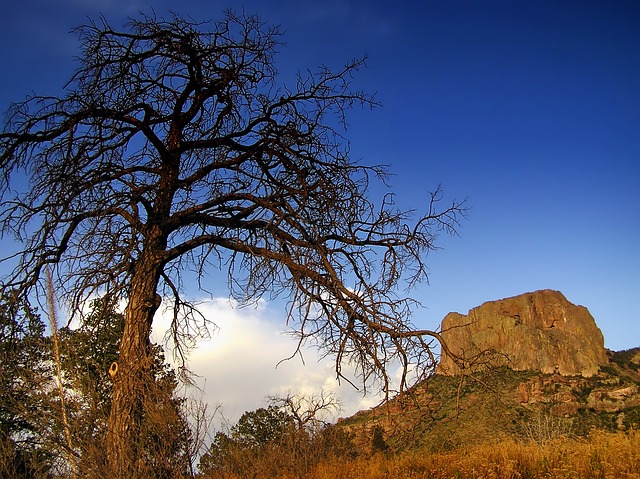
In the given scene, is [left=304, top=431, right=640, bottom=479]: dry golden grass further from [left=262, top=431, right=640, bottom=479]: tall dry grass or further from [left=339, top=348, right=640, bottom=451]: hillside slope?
[left=339, top=348, right=640, bottom=451]: hillside slope

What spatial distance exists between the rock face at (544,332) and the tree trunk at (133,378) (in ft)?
304

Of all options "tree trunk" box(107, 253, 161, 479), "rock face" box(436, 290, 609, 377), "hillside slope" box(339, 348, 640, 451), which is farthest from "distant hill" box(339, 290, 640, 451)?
"tree trunk" box(107, 253, 161, 479)

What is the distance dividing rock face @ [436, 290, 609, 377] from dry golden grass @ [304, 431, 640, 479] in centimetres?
8927

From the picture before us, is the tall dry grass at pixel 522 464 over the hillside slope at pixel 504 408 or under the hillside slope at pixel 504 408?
under

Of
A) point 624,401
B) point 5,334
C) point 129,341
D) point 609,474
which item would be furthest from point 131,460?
point 624,401

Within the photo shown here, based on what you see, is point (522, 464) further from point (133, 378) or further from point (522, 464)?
point (133, 378)

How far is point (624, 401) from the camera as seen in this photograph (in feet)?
257

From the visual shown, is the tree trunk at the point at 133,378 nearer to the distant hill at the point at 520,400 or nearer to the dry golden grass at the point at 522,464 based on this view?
the distant hill at the point at 520,400

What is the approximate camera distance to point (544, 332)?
135000mm

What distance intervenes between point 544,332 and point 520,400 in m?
82.3

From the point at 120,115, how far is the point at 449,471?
6.28 metres

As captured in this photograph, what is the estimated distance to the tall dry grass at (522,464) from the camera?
22.7 ft

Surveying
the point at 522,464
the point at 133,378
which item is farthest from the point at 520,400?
the point at 133,378

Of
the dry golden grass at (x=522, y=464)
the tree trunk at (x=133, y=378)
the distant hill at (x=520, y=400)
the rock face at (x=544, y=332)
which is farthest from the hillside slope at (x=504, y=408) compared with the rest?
the rock face at (x=544, y=332)
